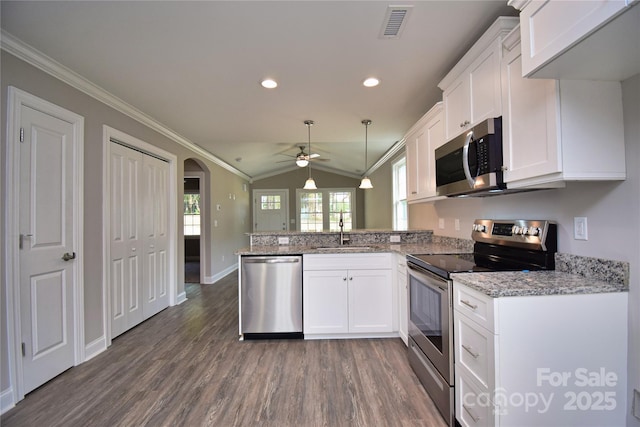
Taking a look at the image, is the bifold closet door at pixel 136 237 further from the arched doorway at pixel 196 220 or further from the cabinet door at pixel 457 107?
the cabinet door at pixel 457 107

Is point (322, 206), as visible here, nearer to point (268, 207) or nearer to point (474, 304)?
point (268, 207)

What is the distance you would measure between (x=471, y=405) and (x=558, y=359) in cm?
47

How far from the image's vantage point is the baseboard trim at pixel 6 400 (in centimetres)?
Answer: 181

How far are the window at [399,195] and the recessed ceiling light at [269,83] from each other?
2.94 meters

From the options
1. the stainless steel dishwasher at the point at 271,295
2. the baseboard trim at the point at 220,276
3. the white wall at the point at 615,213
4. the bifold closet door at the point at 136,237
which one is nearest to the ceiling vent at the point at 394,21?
the white wall at the point at 615,213

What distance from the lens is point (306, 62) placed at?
220 cm

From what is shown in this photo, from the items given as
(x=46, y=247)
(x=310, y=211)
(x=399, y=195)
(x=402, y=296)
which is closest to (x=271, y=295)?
(x=402, y=296)

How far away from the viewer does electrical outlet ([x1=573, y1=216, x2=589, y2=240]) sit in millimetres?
1457

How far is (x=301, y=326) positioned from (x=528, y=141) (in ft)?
7.84

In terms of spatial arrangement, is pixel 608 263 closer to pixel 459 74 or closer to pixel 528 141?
pixel 528 141

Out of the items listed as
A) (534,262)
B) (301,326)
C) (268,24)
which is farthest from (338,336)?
(268,24)

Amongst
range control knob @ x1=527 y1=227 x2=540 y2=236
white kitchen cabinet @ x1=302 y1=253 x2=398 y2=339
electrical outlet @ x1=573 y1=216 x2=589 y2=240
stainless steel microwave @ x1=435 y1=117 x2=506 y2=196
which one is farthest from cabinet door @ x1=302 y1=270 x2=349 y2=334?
electrical outlet @ x1=573 y1=216 x2=589 y2=240

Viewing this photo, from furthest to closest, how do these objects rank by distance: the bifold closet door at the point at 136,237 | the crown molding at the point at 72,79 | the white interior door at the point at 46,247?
the bifold closet door at the point at 136,237, the white interior door at the point at 46,247, the crown molding at the point at 72,79

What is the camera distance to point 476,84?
74.5 inches
